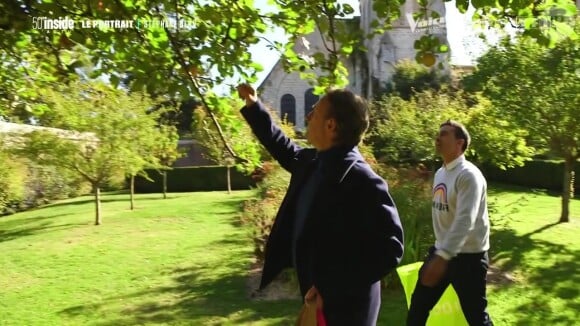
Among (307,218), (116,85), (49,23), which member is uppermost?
(49,23)

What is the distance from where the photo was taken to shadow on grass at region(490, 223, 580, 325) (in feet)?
20.6

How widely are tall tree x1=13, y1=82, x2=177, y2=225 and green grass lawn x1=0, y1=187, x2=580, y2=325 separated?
1.71 metres

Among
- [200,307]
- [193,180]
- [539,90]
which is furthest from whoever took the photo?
[193,180]

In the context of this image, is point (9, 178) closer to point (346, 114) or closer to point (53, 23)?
point (53, 23)

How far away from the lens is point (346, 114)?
7.84 feet

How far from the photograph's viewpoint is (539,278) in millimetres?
8016

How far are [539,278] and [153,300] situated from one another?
210 inches

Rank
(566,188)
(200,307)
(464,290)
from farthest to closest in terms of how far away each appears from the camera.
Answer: (566,188)
(200,307)
(464,290)

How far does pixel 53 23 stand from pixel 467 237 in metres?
3.21

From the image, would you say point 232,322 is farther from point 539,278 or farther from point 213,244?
point 213,244

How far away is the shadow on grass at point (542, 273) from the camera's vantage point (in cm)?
627

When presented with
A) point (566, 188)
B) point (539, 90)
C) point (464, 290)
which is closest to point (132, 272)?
point (464, 290)

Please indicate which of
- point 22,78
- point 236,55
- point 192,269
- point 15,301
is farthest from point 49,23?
point 192,269

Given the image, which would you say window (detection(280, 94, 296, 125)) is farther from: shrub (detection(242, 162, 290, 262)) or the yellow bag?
the yellow bag
